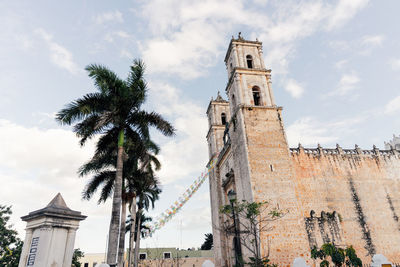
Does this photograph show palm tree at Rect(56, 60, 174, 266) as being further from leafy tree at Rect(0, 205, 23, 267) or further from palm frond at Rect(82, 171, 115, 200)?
leafy tree at Rect(0, 205, 23, 267)

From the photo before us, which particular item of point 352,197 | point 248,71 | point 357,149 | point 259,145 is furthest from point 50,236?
point 357,149

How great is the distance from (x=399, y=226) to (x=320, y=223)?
6593 mm

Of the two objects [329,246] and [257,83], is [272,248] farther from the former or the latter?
[257,83]

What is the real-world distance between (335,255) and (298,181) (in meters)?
4.76

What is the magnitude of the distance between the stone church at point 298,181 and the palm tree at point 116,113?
7566mm

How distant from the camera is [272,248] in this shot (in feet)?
48.5

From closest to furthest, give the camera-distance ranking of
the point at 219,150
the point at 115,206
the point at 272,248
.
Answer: the point at 115,206 → the point at 272,248 → the point at 219,150

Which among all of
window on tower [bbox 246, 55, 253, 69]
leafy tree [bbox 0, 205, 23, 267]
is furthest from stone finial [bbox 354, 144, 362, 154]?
leafy tree [bbox 0, 205, 23, 267]

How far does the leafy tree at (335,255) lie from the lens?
48.1 ft

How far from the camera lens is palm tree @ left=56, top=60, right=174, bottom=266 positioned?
1116 cm

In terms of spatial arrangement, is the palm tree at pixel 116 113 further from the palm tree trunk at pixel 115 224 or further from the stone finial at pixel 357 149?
the stone finial at pixel 357 149

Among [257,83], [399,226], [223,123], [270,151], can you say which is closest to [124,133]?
[270,151]

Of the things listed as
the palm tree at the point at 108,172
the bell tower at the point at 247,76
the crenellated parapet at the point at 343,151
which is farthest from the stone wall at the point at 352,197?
the palm tree at the point at 108,172

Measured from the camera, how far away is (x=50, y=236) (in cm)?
884
